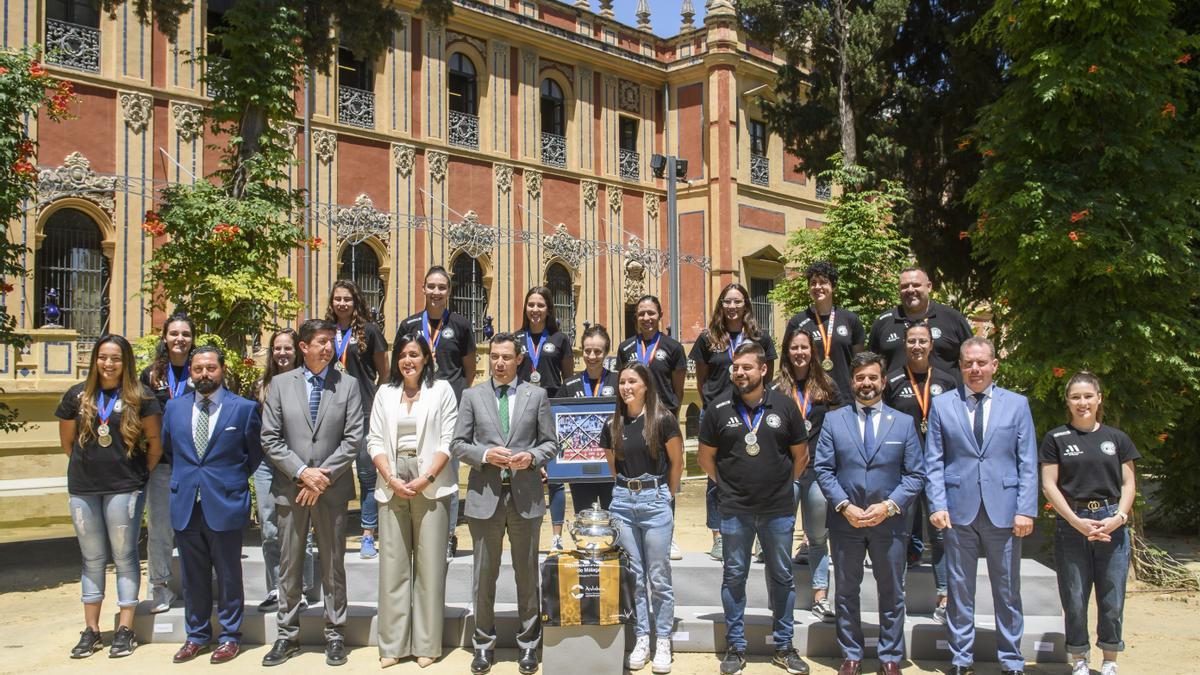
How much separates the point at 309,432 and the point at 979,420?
13.5 ft

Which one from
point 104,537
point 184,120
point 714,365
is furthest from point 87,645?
point 184,120

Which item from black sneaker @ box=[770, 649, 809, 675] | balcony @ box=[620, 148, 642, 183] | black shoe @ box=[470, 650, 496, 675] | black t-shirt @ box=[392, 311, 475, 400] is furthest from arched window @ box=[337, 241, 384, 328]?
black sneaker @ box=[770, 649, 809, 675]

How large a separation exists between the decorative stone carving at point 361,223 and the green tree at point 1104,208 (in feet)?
42.6

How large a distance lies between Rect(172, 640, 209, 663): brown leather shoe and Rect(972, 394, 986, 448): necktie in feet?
16.6

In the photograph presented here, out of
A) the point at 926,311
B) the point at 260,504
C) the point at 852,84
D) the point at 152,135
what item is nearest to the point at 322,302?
the point at 152,135

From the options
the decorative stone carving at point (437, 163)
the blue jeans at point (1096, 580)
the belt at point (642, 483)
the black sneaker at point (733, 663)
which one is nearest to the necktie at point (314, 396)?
the belt at point (642, 483)

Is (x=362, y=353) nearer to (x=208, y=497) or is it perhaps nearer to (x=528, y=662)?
(x=208, y=497)

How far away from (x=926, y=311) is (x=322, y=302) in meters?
14.8

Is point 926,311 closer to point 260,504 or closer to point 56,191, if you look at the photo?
point 260,504

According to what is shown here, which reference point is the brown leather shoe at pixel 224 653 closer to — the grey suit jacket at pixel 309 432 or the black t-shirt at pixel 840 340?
the grey suit jacket at pixel 309 432

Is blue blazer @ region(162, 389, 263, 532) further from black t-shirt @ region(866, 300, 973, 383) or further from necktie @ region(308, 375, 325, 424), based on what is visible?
black t-shirt @ region(866, 300, 973, 383)

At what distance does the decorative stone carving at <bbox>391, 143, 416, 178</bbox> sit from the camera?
2091 cm

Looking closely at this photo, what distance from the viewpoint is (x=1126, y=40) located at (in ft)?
27.0

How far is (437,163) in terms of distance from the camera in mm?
21641
